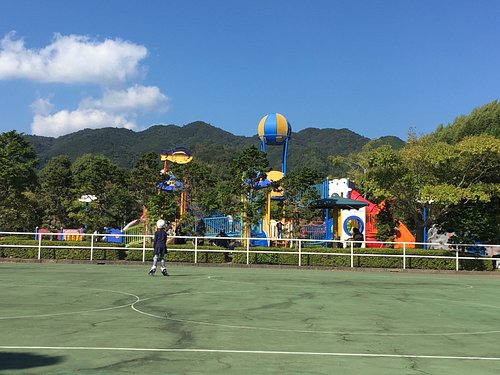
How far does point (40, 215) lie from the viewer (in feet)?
158

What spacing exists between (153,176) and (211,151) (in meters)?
98.2

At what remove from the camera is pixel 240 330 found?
25.8 feet

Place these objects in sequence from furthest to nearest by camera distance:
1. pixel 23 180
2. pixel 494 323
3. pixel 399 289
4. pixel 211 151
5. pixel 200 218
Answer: pixel 211 151, pixel 23 180, pixel 200 218, pixel 399 289, pixel 494 323

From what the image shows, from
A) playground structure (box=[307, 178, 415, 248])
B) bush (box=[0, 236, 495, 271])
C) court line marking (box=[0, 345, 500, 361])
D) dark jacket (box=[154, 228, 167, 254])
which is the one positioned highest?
playground structure (box=[307, 178, 415, 248])

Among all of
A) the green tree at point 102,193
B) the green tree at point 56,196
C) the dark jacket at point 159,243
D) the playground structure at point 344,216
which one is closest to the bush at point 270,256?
the playground structure at point 344,216

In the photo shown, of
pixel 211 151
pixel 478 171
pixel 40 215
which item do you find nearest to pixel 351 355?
pixel 478 171

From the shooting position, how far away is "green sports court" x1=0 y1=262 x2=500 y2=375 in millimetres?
5789

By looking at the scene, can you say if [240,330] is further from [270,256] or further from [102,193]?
[102,193]

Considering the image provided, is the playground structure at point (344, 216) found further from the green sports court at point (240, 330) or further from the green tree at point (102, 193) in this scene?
the green sports court at point (240, 330)

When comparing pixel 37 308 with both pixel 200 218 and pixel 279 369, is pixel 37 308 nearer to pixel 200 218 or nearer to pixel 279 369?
pixel 279 369

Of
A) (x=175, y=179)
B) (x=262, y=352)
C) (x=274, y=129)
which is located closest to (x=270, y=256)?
(x=175, y=179)

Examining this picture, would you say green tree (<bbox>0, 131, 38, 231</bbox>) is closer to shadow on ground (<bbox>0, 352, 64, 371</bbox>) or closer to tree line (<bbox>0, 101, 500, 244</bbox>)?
tree line (<bbox>0, 101, 500, 244</bbox>)

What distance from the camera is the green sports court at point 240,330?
228 inches

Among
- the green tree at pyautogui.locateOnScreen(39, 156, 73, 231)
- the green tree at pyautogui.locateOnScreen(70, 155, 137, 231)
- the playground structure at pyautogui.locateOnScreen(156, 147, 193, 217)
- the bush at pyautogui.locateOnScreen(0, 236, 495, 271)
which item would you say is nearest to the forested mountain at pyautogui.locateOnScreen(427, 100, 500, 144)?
the playground structure at pyautogui.locateOnScreen(156, 147, 193, 217)
